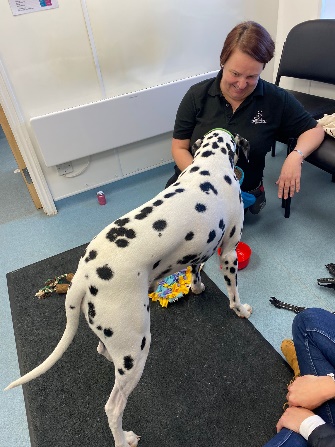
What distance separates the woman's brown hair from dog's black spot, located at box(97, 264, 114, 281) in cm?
114

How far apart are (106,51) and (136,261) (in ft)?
6.64

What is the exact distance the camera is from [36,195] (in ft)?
9.45

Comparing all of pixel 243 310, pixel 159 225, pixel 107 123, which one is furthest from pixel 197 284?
pixel 107 123

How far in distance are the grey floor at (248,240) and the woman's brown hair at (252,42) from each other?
46.9 inches

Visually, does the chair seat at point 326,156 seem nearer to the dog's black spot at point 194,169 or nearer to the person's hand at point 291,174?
the person's hand at point 291,174

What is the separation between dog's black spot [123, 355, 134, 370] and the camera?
1109 millimetres

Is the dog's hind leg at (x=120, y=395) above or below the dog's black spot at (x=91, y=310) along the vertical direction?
below

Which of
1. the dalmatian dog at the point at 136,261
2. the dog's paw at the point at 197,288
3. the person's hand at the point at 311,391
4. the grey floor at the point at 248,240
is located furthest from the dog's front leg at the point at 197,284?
the person's hand at the point at 311,391

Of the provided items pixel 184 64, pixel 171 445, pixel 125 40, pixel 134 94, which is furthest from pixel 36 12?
pixel 171 445

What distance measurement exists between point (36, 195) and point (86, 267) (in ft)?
6.70

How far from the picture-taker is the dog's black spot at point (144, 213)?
1.15 metres

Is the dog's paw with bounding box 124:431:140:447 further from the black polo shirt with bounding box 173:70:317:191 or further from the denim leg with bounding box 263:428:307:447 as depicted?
the black polo shirt with bounding box 173:70:317:191

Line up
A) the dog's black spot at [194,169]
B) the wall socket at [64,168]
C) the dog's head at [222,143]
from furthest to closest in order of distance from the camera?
the wall socket at [64,168] < the dog's head at [222,143] < the dog's black spot at [194,169]

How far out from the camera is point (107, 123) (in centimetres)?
265
